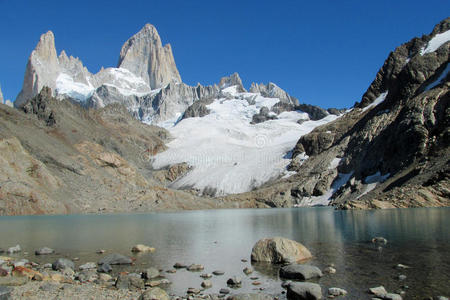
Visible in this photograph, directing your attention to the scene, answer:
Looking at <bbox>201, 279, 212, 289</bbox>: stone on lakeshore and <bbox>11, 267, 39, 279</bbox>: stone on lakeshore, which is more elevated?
<bbox>11, 267, 39, 279</bbox>: stone on lakeshore

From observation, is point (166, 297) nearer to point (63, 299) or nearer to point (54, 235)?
point (63, 299)

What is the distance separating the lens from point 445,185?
7094cm

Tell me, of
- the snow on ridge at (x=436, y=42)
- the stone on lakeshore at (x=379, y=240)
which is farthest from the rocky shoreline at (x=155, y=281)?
the snow on ridge at (x=436, y=42)

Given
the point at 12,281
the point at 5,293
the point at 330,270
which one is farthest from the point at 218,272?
the point at 5,293

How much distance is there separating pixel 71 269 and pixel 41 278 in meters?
3.27

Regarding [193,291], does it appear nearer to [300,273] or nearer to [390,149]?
[300,273]

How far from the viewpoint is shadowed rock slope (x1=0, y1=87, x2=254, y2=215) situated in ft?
257

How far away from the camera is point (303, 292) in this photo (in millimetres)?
14500

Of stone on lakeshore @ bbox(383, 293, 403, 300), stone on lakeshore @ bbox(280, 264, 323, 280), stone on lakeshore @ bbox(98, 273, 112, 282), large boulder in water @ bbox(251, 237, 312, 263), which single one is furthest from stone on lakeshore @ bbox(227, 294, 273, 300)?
large boulder in water @ bbox(251, 237, 312, 263)

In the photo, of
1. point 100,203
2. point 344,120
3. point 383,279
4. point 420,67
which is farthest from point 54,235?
point 344,120

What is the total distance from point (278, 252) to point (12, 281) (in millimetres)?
13011

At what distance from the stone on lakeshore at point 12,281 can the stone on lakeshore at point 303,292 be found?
10652 millimetres

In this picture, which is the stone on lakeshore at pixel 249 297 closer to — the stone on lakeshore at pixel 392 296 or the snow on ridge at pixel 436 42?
the stone on lakeshore at pixel 392 296

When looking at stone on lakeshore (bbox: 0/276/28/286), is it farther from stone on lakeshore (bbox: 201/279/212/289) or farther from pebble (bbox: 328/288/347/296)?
pebble (bbox: 328/288/347/296)
